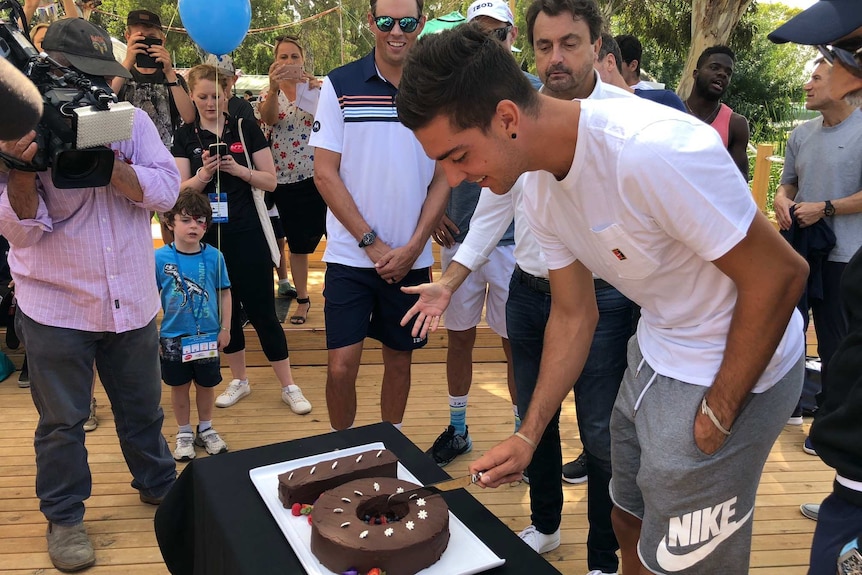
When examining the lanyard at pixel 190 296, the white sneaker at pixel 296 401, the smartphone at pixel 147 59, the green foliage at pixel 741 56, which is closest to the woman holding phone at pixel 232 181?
the smartphone at pixel 147 59

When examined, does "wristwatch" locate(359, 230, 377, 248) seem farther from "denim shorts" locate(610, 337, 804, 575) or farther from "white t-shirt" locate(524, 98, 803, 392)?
"denim shorts" locate(610, 337, 804, 575)

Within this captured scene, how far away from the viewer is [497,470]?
1468 mm

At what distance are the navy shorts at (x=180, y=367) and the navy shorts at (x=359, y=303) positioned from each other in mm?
701

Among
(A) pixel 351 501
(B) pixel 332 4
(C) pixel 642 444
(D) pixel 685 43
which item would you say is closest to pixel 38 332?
(A) pixel 351 501

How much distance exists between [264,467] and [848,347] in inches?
48.0

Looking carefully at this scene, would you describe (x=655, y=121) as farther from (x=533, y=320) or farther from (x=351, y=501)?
(x=533, y=320)

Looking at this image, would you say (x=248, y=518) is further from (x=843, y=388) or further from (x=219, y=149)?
(x=219, y=149)

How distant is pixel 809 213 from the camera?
10.2ft

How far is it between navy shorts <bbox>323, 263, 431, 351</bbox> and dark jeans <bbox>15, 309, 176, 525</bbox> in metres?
0.68

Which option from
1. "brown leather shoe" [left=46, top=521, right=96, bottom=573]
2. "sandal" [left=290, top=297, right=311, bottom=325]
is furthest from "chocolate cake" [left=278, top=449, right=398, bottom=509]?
"sandal" [left=290, top=297, right=311, bottom=325]

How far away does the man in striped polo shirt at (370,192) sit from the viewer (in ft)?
8.62

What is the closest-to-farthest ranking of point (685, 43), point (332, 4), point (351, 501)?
point (351, 501), point (332, 4), point (685, 43)

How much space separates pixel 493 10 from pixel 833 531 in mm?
2524

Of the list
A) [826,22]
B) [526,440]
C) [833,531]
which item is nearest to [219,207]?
[526,440]
